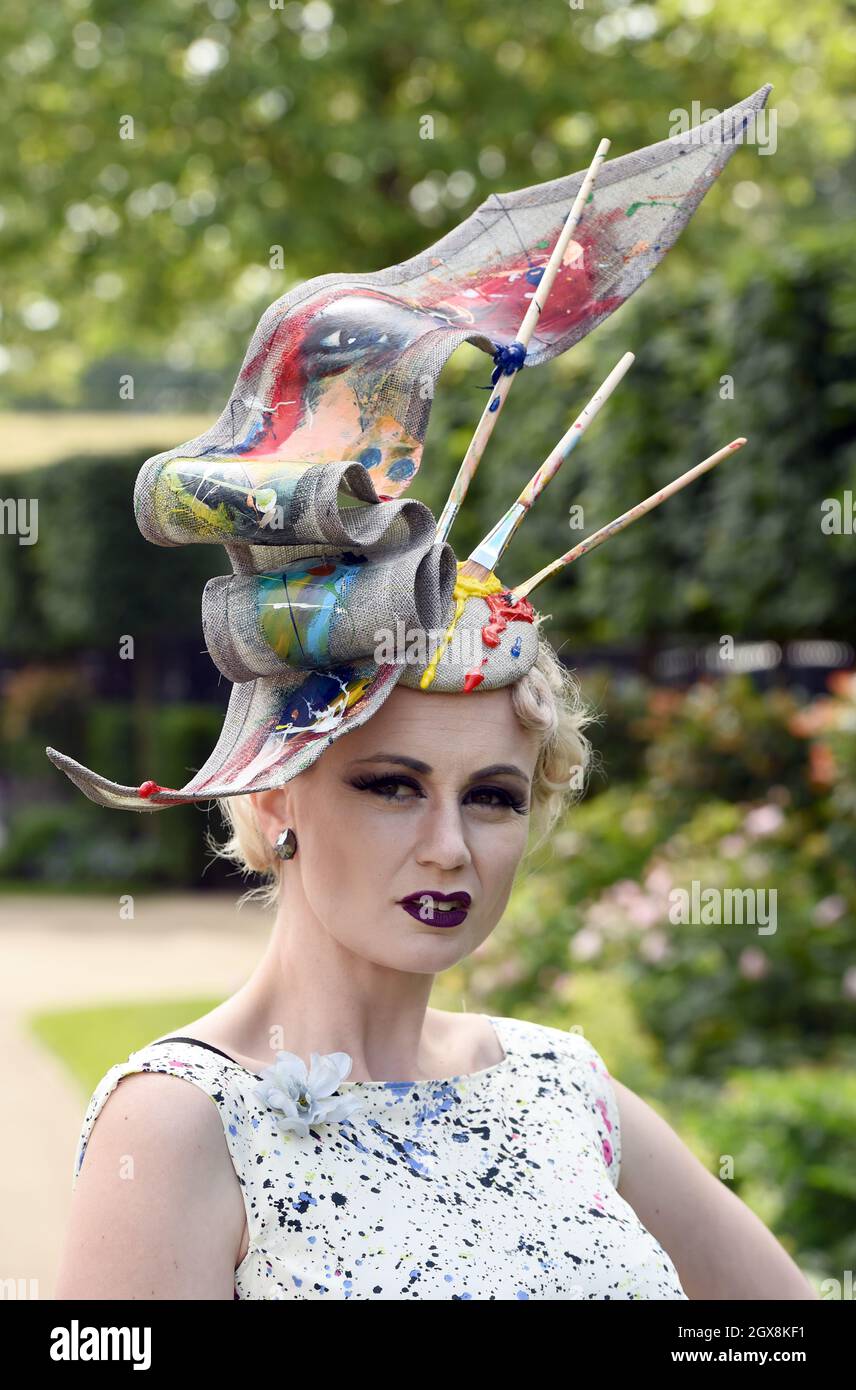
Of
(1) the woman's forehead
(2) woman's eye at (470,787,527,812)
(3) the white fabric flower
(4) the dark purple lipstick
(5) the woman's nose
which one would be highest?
(1) the woman's forehead

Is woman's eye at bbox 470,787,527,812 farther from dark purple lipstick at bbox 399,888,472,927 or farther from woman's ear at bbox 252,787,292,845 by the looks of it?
woman's ear at bbox 252,787,292,845

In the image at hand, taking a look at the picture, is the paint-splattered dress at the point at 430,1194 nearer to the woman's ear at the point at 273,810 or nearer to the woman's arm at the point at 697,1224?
the woman's arm at the point at 697,1224

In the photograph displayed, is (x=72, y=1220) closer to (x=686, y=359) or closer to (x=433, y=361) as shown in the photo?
(x=433, y=361)

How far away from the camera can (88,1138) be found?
1.67m

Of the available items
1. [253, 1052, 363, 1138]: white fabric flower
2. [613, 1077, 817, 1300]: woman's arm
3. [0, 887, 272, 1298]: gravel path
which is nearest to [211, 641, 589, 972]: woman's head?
[253, 1052, 363, 1138]: white fabric flower

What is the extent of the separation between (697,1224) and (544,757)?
2.14 ft

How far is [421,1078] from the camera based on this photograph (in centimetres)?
192

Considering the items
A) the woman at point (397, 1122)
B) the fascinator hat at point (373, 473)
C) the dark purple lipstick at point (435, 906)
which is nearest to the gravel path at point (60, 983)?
the woman at point (397, 1122)

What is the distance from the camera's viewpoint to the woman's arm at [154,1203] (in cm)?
156

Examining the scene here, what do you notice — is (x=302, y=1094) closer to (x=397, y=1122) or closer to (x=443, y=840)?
(x=397, y=1122)

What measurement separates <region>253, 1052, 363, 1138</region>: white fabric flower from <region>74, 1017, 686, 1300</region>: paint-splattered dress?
0.05 ft

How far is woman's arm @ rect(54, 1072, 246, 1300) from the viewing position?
1.56 meters

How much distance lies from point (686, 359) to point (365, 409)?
21.4 ft
